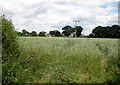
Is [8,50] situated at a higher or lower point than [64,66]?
higher

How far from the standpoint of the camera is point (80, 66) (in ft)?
16.3

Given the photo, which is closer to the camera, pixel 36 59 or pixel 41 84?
pixel 41 84

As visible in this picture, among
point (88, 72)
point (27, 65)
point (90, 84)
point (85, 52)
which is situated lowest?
point (90, 84)

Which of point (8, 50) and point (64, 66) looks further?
point (64, 66)

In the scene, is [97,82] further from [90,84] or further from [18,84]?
[18,84]

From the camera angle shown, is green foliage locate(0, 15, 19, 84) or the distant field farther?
the distant field

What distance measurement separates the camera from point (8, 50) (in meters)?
3.58

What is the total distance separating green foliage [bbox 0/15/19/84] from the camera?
3471 millimetres

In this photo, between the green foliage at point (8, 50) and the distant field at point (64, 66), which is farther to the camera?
the distant field at point (64, 66)

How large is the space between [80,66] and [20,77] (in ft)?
8.47

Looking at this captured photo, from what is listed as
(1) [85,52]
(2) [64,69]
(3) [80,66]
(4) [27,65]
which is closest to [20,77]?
(4) [27,65]

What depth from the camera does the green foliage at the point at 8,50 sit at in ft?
11.4

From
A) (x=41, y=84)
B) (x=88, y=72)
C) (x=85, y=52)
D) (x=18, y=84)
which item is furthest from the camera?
(x=85, y=52)

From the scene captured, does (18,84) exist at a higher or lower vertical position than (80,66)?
lower
